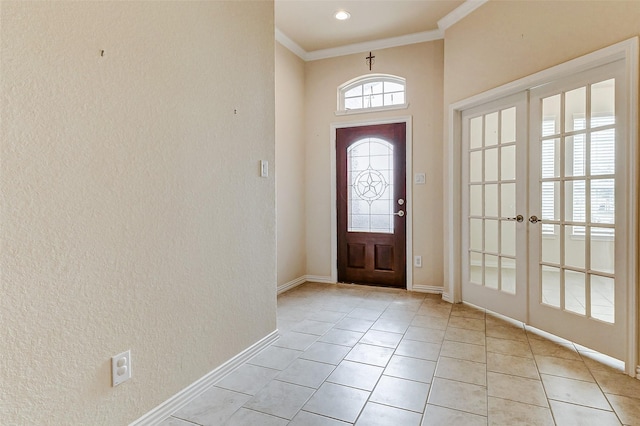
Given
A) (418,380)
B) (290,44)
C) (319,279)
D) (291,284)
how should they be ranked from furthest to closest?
(319,279) < (291,284) < (290,44) < (418,380)

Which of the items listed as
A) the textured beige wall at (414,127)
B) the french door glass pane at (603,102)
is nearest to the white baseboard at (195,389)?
the textured beige wall at (414,127)

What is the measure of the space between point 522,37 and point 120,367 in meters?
3.45

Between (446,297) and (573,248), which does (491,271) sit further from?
(573,248)

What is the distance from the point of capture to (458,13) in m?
3.45

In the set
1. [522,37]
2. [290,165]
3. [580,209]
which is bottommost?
[580,209]

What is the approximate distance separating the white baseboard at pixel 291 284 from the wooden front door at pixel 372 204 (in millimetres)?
476

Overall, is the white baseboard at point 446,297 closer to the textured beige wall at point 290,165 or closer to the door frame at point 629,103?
the door frame at point 629,103

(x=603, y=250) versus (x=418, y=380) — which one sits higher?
(x=603, y=250)

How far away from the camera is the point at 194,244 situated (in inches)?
76.7

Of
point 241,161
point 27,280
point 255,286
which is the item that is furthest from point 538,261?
point 27,280

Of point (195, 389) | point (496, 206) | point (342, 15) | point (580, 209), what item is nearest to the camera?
point (195, 389)

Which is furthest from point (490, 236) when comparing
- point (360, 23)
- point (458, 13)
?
point (360, 23)

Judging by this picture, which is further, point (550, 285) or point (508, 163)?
point (508, 163)

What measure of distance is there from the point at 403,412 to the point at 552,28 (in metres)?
2.77
